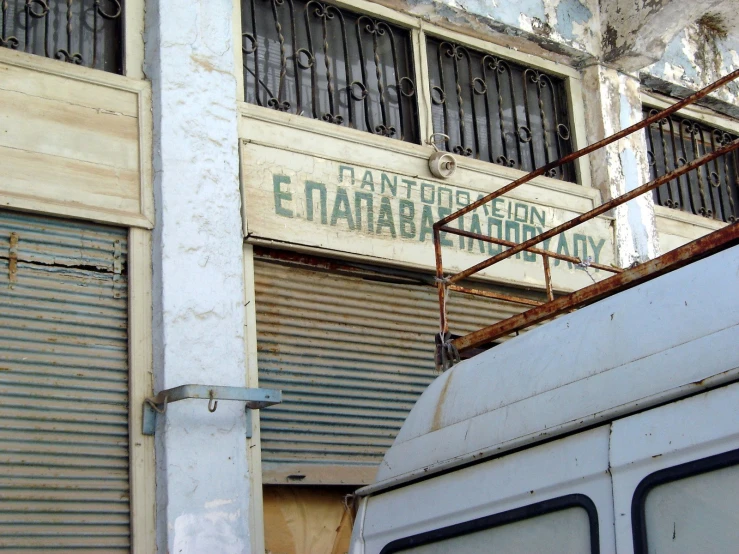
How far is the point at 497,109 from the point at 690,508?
628cm

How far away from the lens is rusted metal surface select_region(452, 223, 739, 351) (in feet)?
12.0

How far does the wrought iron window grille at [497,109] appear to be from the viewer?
8.55m

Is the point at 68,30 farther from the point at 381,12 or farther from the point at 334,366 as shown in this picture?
the point at 334,366

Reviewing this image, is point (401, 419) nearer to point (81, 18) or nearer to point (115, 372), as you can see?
point (115, 372)

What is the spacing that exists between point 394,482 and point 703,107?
7.49 metres

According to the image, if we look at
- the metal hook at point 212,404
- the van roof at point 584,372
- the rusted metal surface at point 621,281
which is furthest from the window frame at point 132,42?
the van roof at point 584,372

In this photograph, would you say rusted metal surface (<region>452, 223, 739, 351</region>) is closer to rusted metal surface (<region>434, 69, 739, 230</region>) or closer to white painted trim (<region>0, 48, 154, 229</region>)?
rusted metal surface (<region>434, 69, 739, 230</region>)

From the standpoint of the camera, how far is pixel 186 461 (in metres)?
6.16

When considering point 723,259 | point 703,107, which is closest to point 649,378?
point 723,259

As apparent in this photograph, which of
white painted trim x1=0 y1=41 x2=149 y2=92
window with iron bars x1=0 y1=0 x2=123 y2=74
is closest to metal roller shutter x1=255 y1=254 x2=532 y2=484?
white painted trim x1=0 y1=41 x2=149 y2=92

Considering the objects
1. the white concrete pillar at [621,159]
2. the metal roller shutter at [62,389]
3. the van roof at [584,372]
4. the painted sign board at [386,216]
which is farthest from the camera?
the white concrete pillar at [621,159]

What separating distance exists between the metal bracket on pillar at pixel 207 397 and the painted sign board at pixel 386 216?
3.64ft

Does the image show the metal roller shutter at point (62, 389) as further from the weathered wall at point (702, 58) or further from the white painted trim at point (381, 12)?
the weathered wall at point (702, 58)

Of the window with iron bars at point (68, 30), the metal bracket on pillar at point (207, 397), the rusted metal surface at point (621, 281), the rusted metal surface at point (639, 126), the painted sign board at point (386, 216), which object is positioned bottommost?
the rusted metal surface at point (621, 281)
